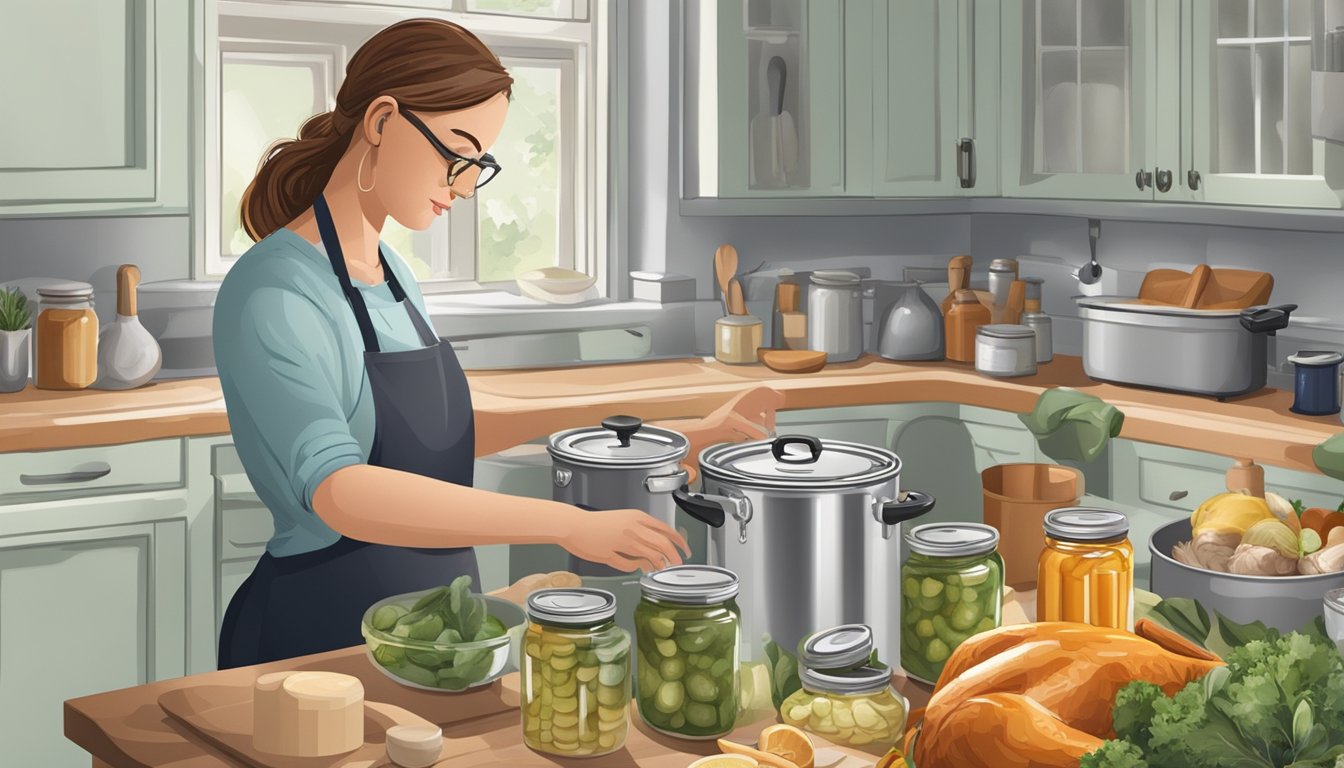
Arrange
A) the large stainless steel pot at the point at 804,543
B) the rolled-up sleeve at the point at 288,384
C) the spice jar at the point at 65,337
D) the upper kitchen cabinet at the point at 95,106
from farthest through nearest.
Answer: the spice jar at the point at 65,337 → the upper kitchen cabinet at the point at 95,106 → the rolled-up sleeve at the point at 288,384 → the large stainless steel pot at the point at 804,543

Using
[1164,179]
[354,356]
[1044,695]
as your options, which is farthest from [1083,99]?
[1044,695]

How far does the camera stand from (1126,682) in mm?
969

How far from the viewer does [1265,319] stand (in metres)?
3.37

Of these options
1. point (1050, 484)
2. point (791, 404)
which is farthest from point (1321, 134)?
point (791, 404)

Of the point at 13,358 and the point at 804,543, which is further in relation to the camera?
the point at 13,358

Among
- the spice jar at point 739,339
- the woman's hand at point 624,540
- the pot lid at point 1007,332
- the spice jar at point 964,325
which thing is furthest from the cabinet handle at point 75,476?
the spice jar at point 964,325

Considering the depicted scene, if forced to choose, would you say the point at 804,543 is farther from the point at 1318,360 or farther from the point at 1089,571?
the point at 1318,360

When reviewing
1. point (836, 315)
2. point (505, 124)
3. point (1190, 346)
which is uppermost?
point (505, 124)

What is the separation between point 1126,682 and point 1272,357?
3.09 metres

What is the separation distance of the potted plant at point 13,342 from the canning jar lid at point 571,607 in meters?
2.38

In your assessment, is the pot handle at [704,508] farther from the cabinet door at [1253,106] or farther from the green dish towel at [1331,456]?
the cabinet door at [1253,106]

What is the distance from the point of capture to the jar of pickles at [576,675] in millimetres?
1189

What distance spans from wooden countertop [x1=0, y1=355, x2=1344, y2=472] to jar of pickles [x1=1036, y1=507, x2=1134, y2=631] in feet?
3.63

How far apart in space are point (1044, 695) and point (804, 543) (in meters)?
0.37
